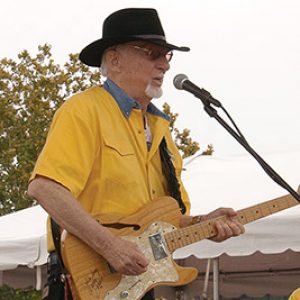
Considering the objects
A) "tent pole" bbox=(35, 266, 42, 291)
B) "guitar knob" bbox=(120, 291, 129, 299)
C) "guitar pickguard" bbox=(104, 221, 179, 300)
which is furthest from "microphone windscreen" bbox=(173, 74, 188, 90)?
"tent pole" bbox=(35, 266, 42, 291)

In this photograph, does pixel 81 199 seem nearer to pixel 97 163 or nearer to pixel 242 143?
pixel 97 163

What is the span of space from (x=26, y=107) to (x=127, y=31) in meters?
9.13

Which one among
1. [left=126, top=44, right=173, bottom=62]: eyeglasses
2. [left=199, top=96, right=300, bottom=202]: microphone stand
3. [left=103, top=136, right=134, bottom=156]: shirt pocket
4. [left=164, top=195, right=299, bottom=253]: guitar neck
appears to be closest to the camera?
[left=199, top=96, right=300, bottom=202]: microphone stand

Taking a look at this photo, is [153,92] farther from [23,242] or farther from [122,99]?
[23,242]

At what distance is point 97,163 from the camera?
3494mm

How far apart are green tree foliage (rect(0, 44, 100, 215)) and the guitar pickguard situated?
8503 mm

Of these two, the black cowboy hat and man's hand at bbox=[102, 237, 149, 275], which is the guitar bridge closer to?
man's hand at bbox=[102, 237, 149, 275]

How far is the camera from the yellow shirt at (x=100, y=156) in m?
3.38

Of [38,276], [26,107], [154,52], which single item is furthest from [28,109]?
[154,52]

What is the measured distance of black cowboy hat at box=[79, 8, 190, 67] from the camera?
12.1 ft

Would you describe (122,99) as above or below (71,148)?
above

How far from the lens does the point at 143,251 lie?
3482mm

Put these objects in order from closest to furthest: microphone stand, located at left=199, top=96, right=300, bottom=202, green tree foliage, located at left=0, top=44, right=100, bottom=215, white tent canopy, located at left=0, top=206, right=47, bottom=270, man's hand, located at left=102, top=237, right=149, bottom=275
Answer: microphone stand, located at left=199, top=96, right=300, bottom=202 < man's hand, located at left=102, top=237, right=149, bottom=275 < white tent canopy, located at left=0, top=206, right=47, bottom=270 < green tree foliage, located at left=0, top=44, right=100, bottom=215

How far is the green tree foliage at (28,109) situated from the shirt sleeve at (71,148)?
8.58 m
